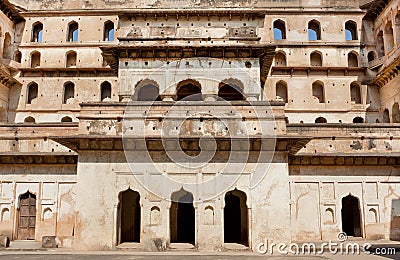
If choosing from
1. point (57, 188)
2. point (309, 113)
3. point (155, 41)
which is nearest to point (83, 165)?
point (57, 188)

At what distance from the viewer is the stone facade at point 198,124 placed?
1556 centimetres

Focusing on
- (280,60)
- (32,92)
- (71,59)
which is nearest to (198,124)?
(280,60)

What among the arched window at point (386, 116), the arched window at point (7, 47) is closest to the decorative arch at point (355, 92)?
the arched window at point (386, 116)

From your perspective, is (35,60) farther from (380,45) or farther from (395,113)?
(395,113)

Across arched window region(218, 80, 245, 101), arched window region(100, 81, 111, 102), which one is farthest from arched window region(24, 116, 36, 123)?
arched window region(218, 80, 245, 101)

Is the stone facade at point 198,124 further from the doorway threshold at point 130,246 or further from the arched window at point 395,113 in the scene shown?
the doorway threshold at point 130,246

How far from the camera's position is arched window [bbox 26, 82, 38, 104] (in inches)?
1196

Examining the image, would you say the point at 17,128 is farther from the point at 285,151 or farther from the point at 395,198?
the point at 395,198

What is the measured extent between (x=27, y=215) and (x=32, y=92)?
13187 mm

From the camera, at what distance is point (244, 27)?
23.0m

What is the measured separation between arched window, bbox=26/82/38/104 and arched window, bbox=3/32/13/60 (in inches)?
109

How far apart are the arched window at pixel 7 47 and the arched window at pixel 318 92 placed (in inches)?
846

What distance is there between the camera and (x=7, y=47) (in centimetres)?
3139

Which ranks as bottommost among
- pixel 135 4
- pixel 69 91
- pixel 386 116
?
pixel 386 116
